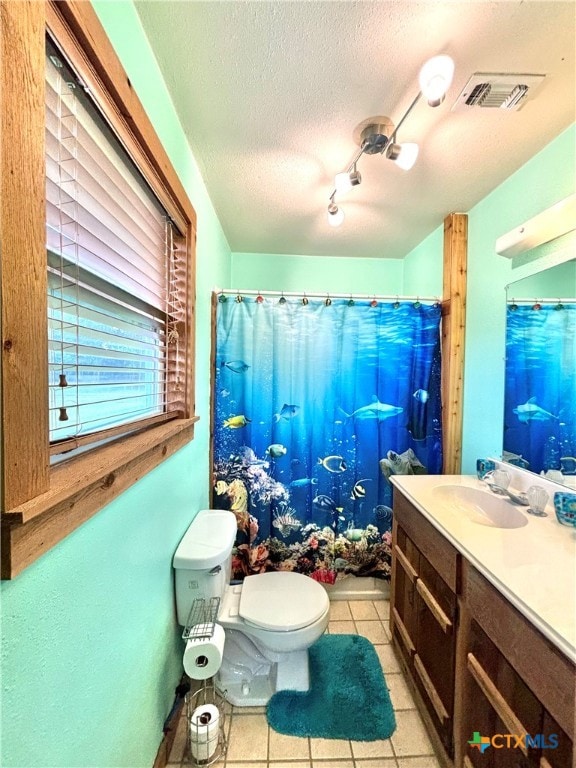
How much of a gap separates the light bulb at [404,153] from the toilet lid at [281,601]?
188cm

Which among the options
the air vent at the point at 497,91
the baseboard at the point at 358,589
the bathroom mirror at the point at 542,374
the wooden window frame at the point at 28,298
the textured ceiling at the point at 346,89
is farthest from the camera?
the baseboard at the point at 358,589

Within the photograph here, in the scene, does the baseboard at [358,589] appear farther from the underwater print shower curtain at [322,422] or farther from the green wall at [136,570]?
the green wall at [136,570]

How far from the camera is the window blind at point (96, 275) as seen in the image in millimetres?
617

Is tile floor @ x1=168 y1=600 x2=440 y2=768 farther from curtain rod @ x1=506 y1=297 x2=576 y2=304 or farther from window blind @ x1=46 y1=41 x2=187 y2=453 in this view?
curtain rod @ x1=506 y1=297 x2=576 y2=304

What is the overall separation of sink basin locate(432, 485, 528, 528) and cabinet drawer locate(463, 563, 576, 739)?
430 mm

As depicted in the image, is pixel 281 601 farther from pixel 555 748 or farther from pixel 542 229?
pixel 542 229

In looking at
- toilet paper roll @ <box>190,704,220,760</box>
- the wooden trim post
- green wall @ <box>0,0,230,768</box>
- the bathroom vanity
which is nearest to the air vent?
the wooden trim post

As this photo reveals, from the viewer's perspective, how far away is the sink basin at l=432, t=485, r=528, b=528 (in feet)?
4.21

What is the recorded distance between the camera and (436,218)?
73.1 inches

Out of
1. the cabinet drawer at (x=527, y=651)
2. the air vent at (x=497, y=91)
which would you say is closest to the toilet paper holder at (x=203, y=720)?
the cabinet drawer at (x=527, y=651)

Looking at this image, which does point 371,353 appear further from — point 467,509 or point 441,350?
point 467,509

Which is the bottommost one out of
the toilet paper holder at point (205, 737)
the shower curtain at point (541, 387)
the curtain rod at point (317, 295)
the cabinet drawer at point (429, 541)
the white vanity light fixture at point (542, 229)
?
the toilet paper holder at point (205, 737)

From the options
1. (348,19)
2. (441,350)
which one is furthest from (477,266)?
(348,19)

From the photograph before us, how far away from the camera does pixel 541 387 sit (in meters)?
1.36
